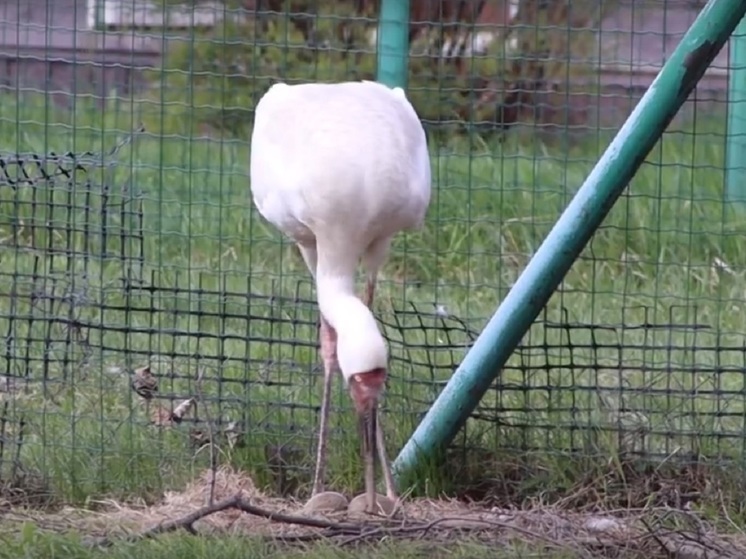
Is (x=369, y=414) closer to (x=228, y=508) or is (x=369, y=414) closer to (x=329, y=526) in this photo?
(x=329, y=526)

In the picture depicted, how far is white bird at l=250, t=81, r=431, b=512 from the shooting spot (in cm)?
491

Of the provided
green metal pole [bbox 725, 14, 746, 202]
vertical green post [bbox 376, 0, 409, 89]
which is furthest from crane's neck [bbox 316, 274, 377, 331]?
green metal pole [bbox 725, 14, 746, 202]

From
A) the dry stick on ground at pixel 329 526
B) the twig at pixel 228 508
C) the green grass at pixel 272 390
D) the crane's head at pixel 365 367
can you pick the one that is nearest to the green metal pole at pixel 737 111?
the green grass at pixel 272 390

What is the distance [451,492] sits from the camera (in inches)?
209

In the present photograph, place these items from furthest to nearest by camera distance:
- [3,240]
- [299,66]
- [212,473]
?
1. [299,66]
2. [3,240]
3. [212,473]

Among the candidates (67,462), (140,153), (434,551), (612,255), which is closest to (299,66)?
(140,153)

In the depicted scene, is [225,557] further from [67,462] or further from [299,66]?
[299,66]

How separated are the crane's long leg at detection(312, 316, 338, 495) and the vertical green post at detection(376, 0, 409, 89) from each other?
1.04 metres

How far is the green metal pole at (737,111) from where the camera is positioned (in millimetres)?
5377

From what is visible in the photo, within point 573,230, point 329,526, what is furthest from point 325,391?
point 573,230

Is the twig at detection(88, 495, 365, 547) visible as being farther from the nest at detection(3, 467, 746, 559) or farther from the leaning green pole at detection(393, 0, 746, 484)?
the leaning green pole at detection(393, 0, 746, 484)

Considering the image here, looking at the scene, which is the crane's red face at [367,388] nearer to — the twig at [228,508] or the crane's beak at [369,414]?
the crane's beak at [369,414]

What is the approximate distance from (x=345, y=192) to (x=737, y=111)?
1.58m

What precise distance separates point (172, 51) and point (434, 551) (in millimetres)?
5485
